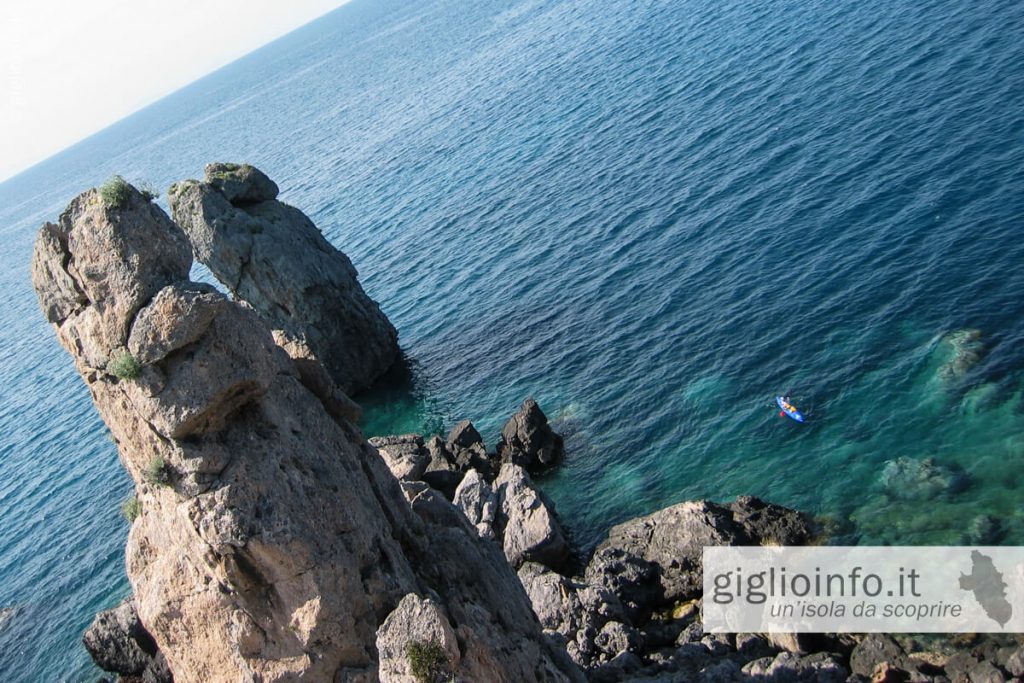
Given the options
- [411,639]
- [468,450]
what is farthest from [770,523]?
[411,639]

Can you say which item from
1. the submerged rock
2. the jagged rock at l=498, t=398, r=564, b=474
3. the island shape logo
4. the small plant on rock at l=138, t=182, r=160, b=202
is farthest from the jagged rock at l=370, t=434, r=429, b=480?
the submerged rock

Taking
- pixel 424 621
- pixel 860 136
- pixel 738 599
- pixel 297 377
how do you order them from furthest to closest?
pixel 860 136 < pixel 738 599 < pixel 297 377 < pixel 424 621

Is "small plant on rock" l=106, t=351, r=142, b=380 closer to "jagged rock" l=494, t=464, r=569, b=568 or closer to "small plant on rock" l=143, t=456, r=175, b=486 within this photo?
"small plant on rock" l=143, t=456, r=175, b=486

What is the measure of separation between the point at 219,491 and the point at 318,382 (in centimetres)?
555

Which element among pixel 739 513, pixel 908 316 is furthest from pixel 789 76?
pixel 739 513

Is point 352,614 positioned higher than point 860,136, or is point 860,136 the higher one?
point 352,614

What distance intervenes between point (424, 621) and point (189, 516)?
7153mm

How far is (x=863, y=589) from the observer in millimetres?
31891

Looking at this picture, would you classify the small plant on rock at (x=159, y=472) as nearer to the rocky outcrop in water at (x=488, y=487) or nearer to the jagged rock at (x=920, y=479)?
the rocky outcrop in water at (x=488, y=487)

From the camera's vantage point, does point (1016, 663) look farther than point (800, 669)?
No

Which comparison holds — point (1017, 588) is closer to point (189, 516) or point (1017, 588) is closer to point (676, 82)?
point (189, 516)

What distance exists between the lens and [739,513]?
36719mm

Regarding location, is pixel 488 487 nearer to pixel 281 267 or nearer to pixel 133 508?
pixel 133 508

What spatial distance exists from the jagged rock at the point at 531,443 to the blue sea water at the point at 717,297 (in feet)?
4.18
